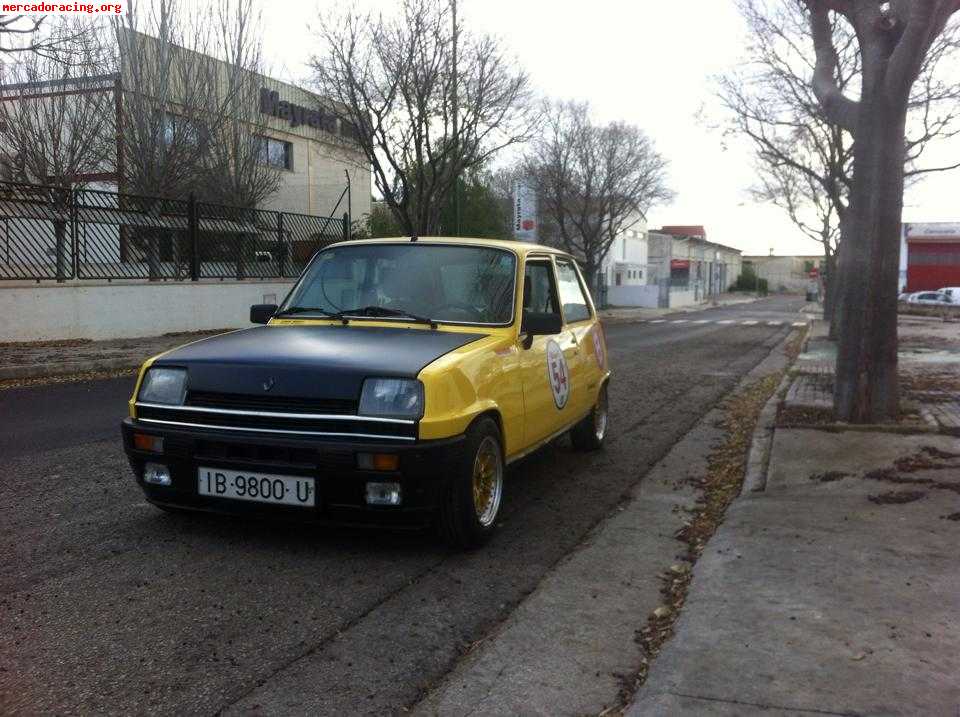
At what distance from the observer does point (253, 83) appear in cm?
2809

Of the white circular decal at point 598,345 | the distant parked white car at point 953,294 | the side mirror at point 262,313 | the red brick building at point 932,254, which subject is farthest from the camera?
the red brick building at point 932,254

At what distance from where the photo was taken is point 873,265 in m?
7.48

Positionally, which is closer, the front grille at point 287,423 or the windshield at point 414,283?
the front grille at point 287,423

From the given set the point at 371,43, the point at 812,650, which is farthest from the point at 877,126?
the point at 371,43

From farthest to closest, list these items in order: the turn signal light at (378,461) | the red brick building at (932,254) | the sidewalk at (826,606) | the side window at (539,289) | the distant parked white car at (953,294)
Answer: the red brick building at (932,254) → the distant parked white car at (953,294) → the side window at (539,289) → the turn signal light at (378,461) → the sidewalk at (826,606)

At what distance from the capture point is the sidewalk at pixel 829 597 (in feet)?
9.29

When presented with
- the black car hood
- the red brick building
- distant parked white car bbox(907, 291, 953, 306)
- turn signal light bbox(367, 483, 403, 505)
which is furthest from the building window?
the red brick building

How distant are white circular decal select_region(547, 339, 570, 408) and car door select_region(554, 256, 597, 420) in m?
0.11

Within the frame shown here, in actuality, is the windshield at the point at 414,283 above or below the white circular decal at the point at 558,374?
above

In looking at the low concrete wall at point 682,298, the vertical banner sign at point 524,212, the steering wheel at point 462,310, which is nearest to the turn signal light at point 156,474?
the steering wheel at point 462,310

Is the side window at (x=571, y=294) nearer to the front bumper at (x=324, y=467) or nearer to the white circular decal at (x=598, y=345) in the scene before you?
the white circular decal at (x=598, y=345)

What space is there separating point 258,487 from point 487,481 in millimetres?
1210

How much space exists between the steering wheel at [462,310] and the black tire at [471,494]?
0.81 metres

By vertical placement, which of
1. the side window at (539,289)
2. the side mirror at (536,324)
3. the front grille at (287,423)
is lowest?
the front grille at (287,423)
